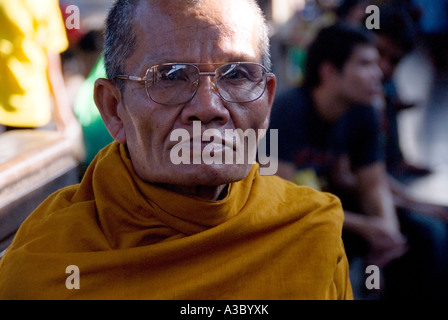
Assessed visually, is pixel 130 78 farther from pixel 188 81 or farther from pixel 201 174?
pixel 201 174

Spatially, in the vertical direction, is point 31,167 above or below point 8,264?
above

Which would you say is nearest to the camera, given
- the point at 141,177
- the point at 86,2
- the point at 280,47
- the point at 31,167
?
the point at 141,177

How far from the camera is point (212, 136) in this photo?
133 cm

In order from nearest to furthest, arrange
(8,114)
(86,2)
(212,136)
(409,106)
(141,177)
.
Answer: (212,136) → (141,177) → (8,114) → (409,106) → (86,2)

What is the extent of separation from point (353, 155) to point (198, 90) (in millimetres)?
1820

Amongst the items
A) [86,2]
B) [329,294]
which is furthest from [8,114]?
[86,2]

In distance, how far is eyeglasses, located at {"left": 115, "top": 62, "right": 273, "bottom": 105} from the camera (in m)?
1.33

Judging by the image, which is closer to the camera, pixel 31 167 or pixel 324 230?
pixel 324 230

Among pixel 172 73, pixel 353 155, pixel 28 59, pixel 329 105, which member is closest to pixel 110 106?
pixel 172 73

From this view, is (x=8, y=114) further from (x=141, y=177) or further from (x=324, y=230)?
(x=324, y=230)

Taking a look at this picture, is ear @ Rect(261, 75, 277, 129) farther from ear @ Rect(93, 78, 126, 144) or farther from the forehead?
ear @ Rect(93, 78, 126, 144)

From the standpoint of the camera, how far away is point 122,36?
142 centimetres
